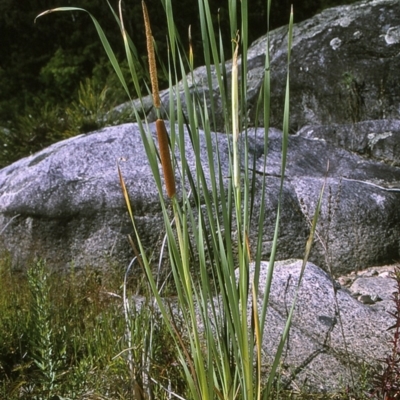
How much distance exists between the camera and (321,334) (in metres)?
2.78

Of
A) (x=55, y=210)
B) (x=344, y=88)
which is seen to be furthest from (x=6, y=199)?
(x=344, y=88)

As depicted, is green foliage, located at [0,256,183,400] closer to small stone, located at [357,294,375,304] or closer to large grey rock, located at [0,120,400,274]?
large grey rock, located at [0,120,400,274]

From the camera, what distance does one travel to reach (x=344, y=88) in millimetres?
5871

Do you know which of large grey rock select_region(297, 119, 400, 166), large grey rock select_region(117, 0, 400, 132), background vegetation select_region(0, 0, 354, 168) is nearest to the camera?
large grey rock select_region(297, 119, 400, 166)

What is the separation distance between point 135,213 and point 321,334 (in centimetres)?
137

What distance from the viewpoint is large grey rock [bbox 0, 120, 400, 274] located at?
376 cm

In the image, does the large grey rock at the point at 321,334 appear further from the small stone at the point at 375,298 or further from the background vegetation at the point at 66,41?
the background vegetation at the point at 66,41

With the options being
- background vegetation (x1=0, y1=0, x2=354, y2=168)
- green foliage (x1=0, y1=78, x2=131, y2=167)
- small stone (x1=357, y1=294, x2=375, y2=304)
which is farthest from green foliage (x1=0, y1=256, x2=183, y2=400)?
background vegetation (x1=0, y1=0, x2=354, y2=168)

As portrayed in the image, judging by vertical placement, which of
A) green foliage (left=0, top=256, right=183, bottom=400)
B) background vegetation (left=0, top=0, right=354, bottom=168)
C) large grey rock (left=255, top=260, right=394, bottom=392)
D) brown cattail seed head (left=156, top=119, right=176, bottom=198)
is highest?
brown cattail seed head (left=156, top=119, right=176, bottom=198)

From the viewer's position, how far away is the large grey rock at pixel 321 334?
98.3 inches

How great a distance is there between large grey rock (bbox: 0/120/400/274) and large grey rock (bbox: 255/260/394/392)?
576 mm

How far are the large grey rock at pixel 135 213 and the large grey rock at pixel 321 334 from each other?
0.58 metres

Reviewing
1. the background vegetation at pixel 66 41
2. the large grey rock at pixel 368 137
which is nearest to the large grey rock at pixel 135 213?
the large grey rock at pixel 368 137

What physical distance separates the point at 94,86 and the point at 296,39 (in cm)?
258
